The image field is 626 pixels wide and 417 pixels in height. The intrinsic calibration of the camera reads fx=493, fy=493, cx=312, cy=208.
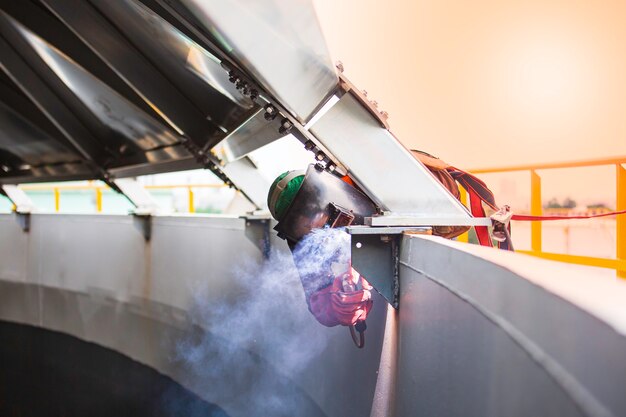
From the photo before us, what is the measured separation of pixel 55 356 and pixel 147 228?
7.11 ft

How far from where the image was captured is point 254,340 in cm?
385

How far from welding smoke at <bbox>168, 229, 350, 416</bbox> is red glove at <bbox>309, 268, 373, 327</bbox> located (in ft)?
2.43

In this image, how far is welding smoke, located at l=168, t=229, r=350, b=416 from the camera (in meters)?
3.36

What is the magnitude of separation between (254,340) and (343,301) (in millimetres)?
1901

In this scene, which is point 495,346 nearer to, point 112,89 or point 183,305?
point 112,89

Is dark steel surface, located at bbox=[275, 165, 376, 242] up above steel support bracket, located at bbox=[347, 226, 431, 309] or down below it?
above

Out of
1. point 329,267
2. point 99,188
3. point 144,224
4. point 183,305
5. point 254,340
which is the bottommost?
point 254,340

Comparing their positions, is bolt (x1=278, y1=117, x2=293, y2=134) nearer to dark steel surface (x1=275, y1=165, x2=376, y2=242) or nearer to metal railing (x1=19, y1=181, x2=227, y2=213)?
dark steel surface (x1=275, y1=165, x2=376, y2=242)

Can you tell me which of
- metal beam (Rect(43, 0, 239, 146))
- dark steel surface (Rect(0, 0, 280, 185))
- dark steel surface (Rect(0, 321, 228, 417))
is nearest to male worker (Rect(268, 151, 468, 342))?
dark steel surface (Rect(0, 0, 280, 185))

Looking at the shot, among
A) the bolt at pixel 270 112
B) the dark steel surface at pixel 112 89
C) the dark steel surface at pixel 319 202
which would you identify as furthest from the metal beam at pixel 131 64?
the dark steel surface at pixel 319 202

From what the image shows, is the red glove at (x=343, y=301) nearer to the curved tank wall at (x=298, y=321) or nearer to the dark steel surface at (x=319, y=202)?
the curved tank wall at (x=298, y=321)

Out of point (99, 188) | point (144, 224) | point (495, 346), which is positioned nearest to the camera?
point (495, 346)

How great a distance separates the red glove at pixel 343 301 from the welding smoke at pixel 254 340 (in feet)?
2.43

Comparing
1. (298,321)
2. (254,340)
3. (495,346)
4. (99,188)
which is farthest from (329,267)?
(99,188)
